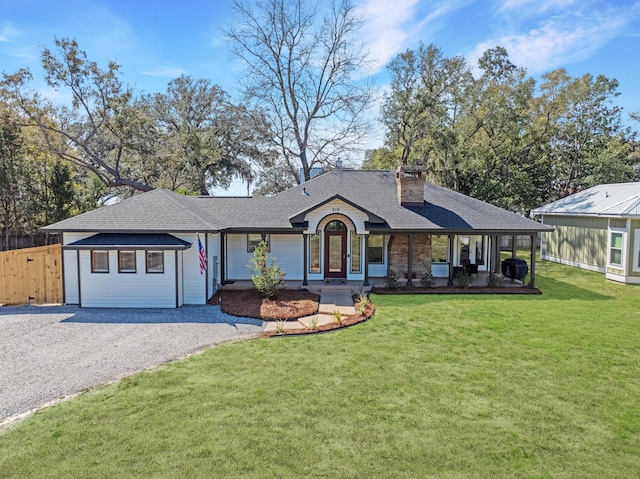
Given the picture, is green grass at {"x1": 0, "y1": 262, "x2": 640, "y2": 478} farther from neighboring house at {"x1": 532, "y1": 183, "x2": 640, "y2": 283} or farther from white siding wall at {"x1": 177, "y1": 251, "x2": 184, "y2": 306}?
neighboring house at {"x1": 532, "y1": 183, "x2": 640, "y2": 283}

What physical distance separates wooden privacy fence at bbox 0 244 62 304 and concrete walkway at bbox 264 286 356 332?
306 inches

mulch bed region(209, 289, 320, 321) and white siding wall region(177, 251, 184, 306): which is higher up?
white siding wall region(177, 251, 184, 306)

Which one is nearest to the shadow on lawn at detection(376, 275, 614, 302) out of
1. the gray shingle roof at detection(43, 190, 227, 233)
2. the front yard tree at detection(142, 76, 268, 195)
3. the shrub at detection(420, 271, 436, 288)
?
the shrub at detection(420, 271, 436, 288)

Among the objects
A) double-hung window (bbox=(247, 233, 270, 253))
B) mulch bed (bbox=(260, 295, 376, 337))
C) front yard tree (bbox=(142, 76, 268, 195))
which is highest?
front yard tree (bbox=(142, 76, 268, 195))

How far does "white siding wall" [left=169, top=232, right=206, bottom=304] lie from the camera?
514 inches

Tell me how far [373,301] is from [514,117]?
71.2 ft

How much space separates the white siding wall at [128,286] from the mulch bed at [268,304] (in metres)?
1.64

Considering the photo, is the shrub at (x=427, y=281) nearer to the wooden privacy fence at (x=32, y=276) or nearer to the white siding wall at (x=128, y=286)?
the white siding wall at (x=128, y=286)

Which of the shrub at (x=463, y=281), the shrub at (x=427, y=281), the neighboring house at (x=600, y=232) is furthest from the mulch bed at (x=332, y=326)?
the neighboring house at (x=600, y=232)

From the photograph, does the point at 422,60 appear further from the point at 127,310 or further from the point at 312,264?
the point at 127,310

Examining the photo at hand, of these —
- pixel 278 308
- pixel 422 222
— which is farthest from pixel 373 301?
pixel 422 222

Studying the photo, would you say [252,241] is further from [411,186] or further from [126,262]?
[411,186]

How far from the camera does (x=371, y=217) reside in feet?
50.2

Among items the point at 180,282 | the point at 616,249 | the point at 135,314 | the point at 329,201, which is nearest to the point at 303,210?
the point at 329,201
